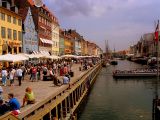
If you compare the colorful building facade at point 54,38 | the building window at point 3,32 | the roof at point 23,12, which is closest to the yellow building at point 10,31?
the building window at point 3,32

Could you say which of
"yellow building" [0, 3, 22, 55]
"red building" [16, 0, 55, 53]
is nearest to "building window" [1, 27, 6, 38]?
"yellow building" [0, 3, 22, 55]

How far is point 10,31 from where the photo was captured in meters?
56.7

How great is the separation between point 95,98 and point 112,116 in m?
11.7

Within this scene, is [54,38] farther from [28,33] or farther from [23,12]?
[23,12]

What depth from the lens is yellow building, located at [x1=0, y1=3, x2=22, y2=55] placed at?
2079 inches

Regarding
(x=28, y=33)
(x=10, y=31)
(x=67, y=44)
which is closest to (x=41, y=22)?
(x=28, y=33)

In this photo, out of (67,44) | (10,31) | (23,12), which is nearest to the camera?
(10,31)

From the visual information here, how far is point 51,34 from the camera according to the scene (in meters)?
97.5

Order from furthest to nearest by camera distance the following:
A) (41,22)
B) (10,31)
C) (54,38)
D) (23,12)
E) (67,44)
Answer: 1. (67,44)
2. (54,38)
3. (41,22)
4. (23,12)
5. (10,31)

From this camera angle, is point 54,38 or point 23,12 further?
point 54,38

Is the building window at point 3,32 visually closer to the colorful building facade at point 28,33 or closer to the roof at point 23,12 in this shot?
the colorful building facade at point 28,33

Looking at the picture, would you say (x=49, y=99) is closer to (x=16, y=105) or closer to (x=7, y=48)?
(x=16, y=105)

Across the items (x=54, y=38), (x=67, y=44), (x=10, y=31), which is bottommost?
(x=10, y=31)

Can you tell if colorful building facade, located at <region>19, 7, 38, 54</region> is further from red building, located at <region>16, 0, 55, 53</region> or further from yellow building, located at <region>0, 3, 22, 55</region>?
yellow building, located at <region>0, 3, 22, 55</region>
